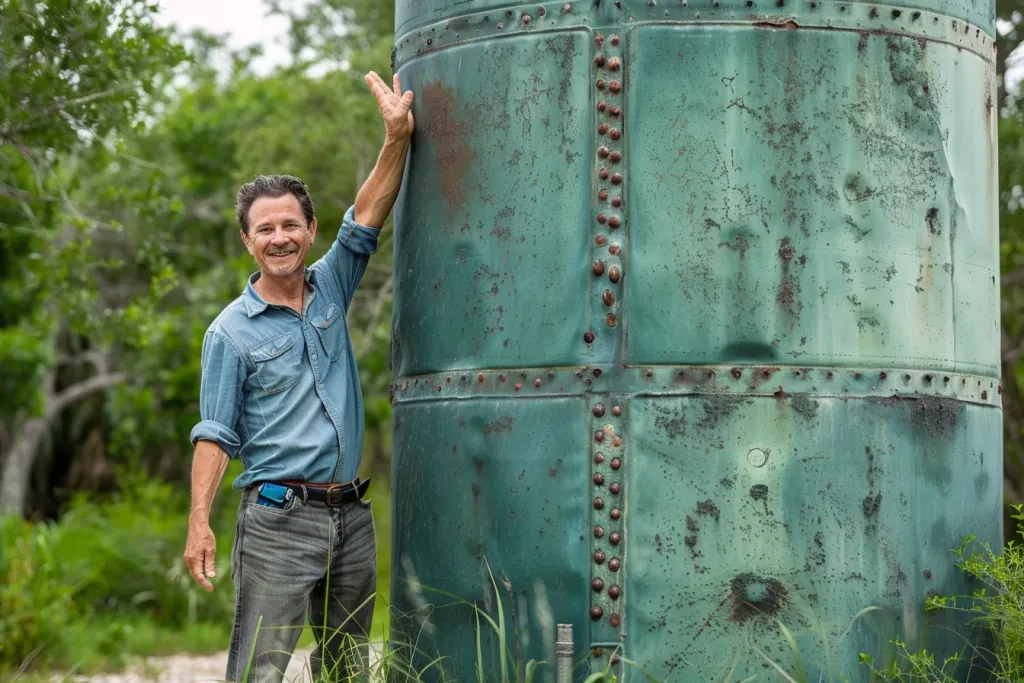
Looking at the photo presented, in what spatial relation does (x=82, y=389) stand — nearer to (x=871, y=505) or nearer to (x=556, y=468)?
(x=556, y=468)

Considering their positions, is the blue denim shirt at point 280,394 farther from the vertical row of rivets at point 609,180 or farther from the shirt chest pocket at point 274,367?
the vertical row of rivets at point 609,180

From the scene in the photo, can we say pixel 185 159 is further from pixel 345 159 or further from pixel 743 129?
pixel 743 129

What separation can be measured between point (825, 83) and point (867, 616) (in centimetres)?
167

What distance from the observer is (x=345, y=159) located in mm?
15406

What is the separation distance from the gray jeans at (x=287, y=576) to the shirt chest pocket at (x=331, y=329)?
1.78ft

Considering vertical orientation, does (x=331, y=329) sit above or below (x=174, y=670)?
above

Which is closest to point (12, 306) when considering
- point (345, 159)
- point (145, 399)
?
point (345, 159)

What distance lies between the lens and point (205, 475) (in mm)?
4527

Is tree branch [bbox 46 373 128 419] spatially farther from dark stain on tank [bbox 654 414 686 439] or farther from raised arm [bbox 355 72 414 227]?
dark stain on tank [bbox 654 414 686 439]

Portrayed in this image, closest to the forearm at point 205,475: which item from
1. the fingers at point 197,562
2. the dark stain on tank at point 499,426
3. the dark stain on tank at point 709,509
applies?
the fingers at point 197,562

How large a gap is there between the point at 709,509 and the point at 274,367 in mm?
1561

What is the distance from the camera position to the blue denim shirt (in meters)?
4.61

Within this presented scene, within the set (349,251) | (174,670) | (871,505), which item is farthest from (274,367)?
(174,670)

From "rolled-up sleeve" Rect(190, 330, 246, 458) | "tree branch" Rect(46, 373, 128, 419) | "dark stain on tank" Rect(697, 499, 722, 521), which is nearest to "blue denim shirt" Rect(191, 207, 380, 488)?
"rolled-up sleeve" Rect(190, 330, 246, 458)
